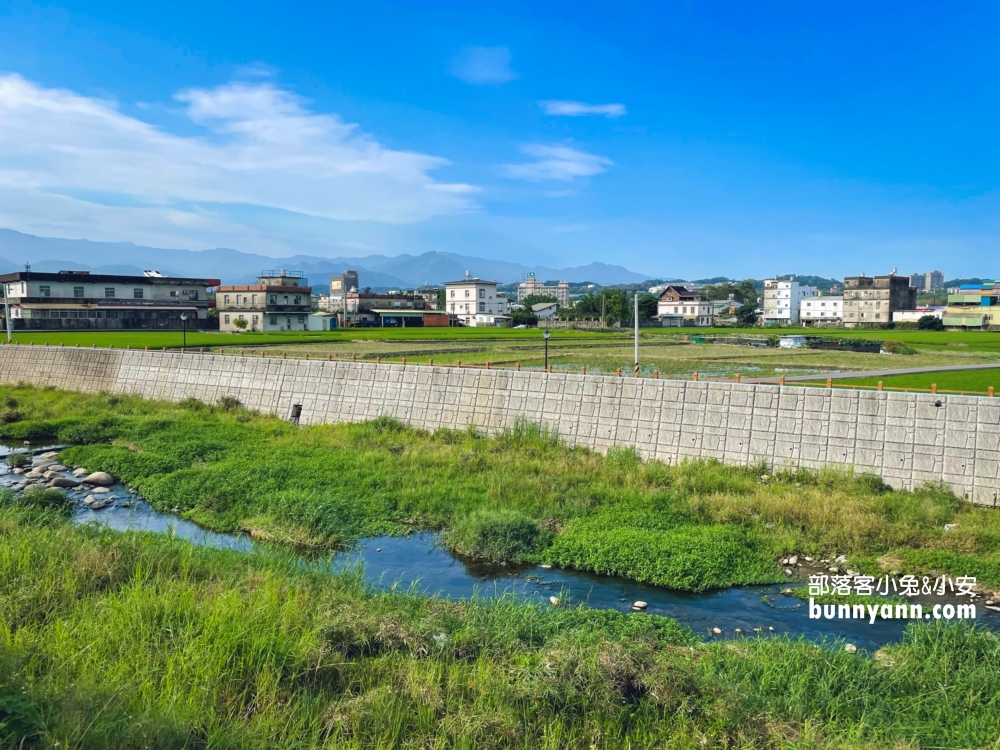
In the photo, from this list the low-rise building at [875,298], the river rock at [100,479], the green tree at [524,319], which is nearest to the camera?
the river rock at [100,479]

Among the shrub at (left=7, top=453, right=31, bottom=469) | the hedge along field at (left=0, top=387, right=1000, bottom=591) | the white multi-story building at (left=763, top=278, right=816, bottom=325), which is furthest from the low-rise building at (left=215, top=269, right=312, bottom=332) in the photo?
the white multi-story building at (left=763, top=278, right=816, bottom=325)

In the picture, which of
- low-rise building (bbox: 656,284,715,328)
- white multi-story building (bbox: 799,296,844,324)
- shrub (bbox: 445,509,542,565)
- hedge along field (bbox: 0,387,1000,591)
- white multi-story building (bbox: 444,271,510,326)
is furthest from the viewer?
white multi-story building (bbox: 799,296,844,324)

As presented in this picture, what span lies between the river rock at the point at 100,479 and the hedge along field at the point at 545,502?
0.44 meters

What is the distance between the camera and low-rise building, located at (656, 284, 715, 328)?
12331 centimetres

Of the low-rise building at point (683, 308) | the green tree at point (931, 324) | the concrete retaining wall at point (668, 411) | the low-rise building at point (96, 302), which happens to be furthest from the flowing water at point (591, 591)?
the low-rise building at point (683, 308)

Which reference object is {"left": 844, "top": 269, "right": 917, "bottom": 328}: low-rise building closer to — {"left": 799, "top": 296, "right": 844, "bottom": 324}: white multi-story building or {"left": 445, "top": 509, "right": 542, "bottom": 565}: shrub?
{"left": 799, "top": 296, "right": 844, "bottom": 324}: white multi-story building

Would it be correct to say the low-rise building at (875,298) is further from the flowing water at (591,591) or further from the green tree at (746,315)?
the flowing water at (591,591)

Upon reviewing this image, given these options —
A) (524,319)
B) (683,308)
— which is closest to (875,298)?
(683,308)

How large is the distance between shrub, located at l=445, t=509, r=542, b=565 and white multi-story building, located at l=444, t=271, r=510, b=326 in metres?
93.8

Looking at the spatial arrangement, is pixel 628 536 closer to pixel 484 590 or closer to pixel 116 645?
pixel 484 590

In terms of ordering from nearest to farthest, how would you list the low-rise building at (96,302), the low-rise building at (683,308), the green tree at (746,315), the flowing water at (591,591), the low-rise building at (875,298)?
the flowing water at (591,591) → the low-rise building at (96,302) → the low-rise building at (875,298) → the low-rise building at (683,308) → the green tree at (746,315)

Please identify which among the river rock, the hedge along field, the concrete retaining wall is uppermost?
the concrete retaining wall

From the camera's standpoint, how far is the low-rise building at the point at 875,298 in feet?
374

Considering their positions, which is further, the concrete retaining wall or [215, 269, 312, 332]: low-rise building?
[215, 269, 312, 332]: low-rise building
